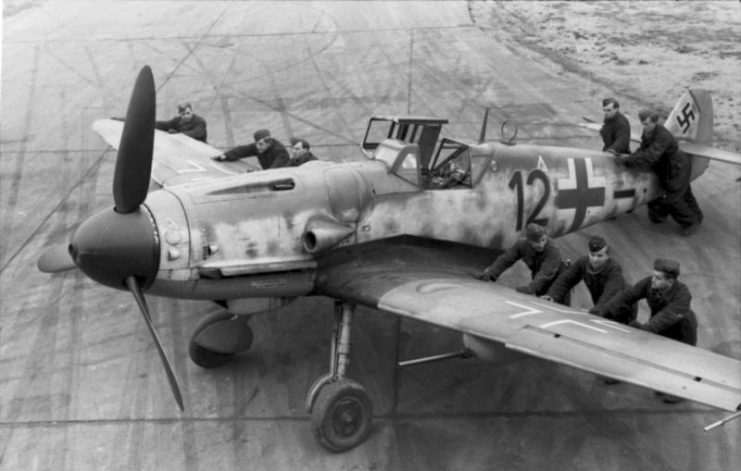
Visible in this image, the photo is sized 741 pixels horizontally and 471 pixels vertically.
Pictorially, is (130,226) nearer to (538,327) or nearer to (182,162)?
(538,327)

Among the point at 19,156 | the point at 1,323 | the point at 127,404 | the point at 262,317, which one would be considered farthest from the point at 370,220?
the point at 19,156

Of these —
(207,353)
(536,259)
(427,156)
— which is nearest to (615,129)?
(427,156)

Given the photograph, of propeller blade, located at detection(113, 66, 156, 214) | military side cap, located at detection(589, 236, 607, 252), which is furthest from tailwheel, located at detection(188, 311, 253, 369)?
military side cap, located at detection(589, 236, 607, 252)

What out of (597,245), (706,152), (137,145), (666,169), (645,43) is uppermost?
(137,145)

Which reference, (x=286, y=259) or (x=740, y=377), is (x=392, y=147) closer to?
(x=286, y=259)

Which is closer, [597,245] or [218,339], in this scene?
[597,245]

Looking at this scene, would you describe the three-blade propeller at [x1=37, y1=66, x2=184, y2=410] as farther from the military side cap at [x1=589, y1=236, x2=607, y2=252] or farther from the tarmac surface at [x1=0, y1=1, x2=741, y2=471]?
the military side cap at [x1=589, y1=236, x2=607, y2=252]
